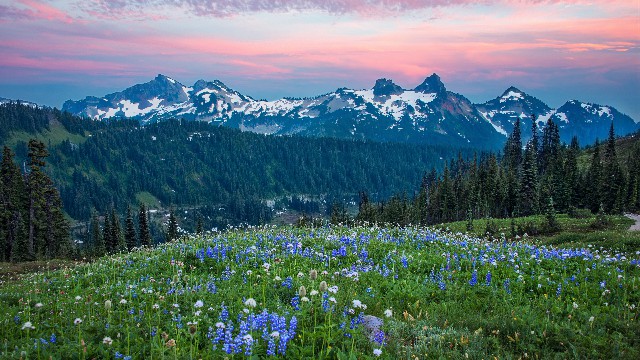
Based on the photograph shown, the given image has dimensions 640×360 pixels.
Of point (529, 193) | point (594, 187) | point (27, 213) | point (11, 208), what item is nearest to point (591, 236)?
point (529, 193)

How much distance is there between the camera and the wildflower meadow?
591 cm

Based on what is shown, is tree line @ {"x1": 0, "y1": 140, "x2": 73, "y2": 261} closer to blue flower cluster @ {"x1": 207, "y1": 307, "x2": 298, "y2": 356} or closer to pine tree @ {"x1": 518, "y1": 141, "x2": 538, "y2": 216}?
blue flower cluster @ {"x1": 207, "y1": 307, "x2": 298, "y2": 356}

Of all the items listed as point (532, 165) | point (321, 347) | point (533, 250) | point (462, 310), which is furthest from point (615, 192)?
point (321, 347)

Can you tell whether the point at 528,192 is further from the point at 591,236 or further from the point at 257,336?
the point at 257,336

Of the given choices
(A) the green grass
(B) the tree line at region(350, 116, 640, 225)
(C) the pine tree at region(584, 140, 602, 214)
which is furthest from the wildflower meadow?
(C) the pine tree at region(584, 140, 602, 214)

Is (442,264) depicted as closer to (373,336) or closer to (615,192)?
(373,336)

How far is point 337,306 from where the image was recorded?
7418 millimetres

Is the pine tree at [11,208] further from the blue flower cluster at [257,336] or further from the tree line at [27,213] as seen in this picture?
the blue flower cluster at [257,336]

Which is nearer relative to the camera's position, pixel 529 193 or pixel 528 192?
pixel 529 193

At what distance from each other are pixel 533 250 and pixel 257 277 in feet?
31.7

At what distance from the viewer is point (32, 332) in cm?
717

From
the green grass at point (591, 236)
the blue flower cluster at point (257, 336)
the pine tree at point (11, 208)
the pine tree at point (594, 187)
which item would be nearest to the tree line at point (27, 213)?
the pine tree at point (11, 208)

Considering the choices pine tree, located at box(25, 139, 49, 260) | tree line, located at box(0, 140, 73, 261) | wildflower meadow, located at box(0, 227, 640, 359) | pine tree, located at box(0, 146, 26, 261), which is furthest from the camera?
pine tree, located at box(0, 146, 26, 261)

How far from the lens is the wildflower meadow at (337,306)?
591 cm
